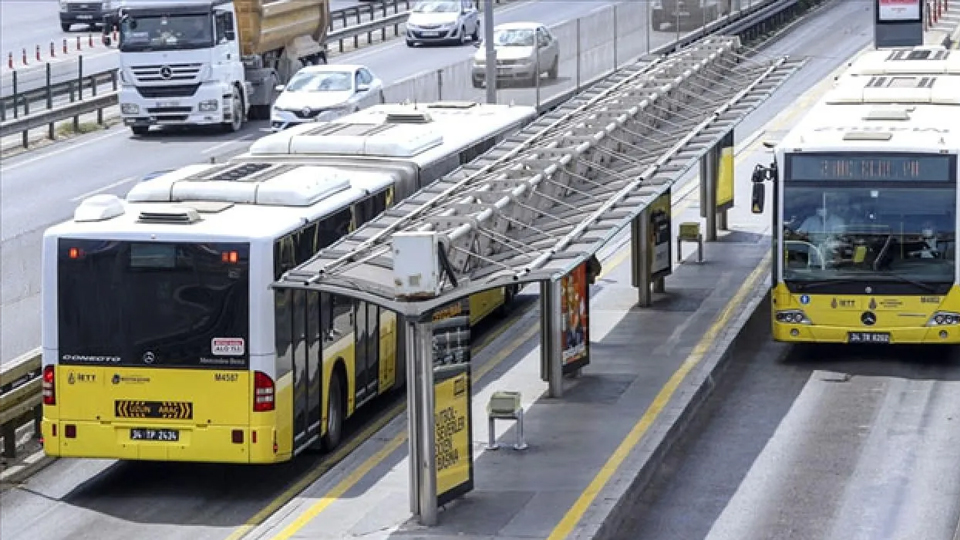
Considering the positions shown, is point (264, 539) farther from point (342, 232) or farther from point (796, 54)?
point (796, 54)

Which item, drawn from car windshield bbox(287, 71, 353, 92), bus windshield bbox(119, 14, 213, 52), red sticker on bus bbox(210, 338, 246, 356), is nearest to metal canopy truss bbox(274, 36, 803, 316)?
red sticker on bus bbox(210, 338, 246, 356)

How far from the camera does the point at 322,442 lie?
20.9 metres

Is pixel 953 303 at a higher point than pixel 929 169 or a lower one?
lower

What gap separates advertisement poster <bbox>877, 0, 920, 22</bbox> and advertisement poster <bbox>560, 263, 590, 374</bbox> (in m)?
25.9

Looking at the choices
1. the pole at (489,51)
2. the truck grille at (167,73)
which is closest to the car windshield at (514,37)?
the truck grille at (167,73)

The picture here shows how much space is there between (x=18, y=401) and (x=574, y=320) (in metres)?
6.07

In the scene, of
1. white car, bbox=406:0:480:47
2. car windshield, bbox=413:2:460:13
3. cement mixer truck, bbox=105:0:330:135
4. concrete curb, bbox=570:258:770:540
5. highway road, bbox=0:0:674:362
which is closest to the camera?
concrete curb, bbox=570:258:770:540

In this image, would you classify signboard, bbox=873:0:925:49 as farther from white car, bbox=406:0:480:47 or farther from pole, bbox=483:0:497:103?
white car, bbox=406:0:480:47

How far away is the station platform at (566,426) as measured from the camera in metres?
17.8

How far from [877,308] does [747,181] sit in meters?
13.8

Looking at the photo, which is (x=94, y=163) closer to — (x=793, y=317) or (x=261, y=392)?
(x=793, y=317)

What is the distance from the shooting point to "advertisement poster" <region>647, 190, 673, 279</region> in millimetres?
27094

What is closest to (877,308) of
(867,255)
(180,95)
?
(867,255)

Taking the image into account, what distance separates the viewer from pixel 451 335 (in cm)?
1755
